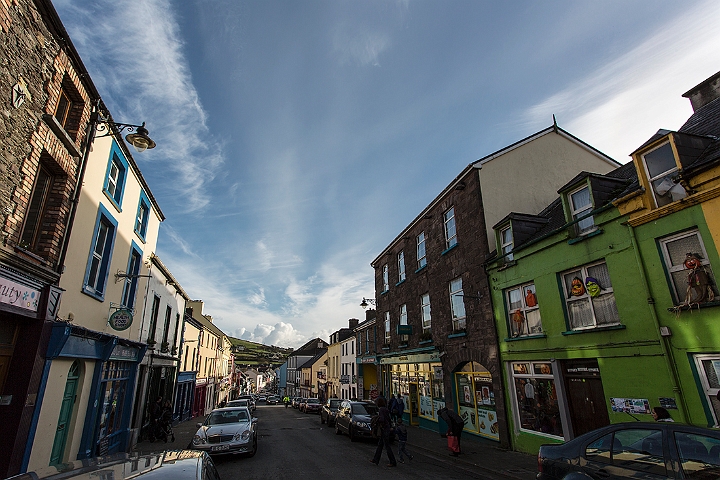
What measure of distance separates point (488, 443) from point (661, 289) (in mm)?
8445

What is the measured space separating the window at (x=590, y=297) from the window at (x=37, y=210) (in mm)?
13562

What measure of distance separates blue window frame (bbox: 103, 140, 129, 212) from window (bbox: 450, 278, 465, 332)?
13.1 meters

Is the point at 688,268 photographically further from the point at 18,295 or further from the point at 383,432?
the point at 18,295

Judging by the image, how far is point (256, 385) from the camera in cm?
12112

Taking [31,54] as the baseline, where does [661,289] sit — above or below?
below

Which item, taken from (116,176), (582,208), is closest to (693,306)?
(582,208)

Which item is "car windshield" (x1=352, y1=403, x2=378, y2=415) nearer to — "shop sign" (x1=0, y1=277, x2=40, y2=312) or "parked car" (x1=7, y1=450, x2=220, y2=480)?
"shop sign" (x1=0, y1=277, x2=40, y2=312)

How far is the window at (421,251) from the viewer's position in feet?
66.3

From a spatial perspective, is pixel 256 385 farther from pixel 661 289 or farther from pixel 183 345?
pixel 661 289

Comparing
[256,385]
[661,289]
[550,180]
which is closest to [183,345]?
[550,180]

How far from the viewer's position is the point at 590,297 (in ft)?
34.1

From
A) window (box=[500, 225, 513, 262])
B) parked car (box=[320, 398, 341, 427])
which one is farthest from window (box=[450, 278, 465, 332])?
parked car (box=[320, 398, 341, 427])

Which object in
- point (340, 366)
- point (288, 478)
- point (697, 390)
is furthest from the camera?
point (340, 366)

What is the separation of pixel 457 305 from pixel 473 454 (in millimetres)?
6206
